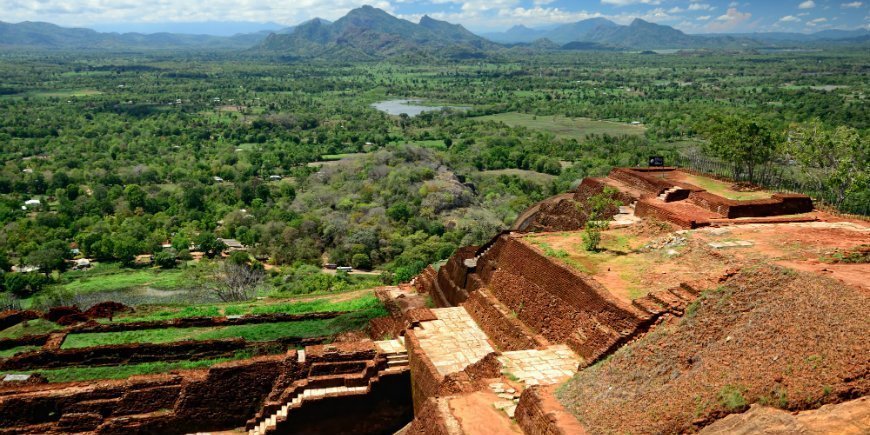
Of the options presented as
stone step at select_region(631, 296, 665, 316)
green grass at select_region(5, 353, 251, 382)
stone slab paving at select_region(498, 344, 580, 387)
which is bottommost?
green grass at select_region(5, 353, 251, 382)

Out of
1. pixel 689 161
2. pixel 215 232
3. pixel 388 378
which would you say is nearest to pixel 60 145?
pixel 215 232

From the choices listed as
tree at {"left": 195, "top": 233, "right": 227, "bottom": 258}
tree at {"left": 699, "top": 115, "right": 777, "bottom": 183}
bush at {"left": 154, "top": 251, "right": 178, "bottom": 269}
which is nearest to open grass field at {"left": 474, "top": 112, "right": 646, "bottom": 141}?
tree at {"left": 195, "top": 233, "right": 227, "bottom": 258}

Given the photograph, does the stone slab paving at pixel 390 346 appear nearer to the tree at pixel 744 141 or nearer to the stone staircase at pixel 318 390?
the stone staircase at pixel 318 390

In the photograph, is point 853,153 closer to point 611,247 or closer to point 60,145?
point 611,247

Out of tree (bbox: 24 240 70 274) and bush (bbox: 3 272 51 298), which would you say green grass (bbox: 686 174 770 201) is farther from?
tree (bbox: 24 240 70 274)

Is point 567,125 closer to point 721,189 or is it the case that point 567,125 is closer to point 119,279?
point 119,279

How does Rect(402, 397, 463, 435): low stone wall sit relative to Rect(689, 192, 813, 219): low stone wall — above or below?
below
